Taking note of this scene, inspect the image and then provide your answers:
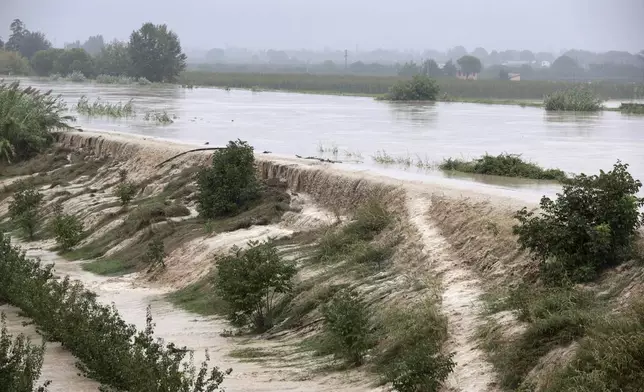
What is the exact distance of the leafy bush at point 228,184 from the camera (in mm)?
27359

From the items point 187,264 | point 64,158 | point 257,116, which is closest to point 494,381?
point 187,264

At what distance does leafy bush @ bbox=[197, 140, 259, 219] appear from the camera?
27359 millimetres

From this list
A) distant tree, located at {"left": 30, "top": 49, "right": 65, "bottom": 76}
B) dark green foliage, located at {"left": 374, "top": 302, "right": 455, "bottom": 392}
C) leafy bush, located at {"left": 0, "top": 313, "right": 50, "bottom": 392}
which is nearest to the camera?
dark green foliage, located at {"left": 374, "top": 302, "right": 455, "bottom": 392}

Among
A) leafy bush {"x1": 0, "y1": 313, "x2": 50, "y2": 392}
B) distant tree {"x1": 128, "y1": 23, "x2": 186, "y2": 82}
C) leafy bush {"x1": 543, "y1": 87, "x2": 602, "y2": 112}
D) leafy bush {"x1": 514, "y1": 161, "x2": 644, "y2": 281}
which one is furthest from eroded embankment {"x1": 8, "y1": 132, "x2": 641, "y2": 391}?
distant tree {"x1": 128, "y1": 23, "x2": 186, "y2": 82}

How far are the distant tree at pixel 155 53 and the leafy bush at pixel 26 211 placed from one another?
287 feet

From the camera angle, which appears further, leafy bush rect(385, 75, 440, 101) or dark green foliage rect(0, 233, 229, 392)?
leafy bush rect(385, 75, 440, 101)

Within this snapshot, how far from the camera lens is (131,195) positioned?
32344mm

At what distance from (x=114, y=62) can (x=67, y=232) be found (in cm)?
10495

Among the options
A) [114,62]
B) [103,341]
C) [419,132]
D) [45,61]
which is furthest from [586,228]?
[45,61]

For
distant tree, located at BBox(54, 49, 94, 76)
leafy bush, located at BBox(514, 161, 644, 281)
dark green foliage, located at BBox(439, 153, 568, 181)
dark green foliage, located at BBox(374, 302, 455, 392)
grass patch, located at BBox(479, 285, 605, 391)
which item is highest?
distant tree, located at BBox(54, 49, 94, 76)

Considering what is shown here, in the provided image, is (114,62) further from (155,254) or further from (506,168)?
(155,254)

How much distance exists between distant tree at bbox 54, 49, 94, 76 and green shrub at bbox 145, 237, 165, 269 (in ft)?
372

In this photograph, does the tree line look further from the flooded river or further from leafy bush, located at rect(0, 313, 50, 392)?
leafy bush, located at rect(0, 313, 50, 392)

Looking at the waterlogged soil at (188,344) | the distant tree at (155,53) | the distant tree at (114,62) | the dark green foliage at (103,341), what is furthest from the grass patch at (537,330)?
the distant tree at (114,62)
